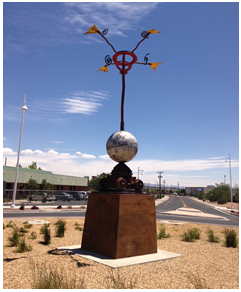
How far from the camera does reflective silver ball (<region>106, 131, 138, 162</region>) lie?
8.08 meters

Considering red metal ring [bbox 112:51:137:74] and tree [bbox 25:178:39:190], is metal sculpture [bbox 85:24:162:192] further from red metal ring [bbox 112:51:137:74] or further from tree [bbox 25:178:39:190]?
tree [bbox 25:178:39:190]

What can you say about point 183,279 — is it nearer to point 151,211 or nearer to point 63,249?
point 151,211

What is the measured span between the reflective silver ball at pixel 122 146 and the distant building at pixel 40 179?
30217 mm

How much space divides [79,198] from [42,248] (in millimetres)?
33610

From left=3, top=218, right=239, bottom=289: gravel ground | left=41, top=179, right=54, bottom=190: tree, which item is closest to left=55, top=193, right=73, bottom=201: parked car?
left=41, top=179, right=54, bottom=190: tree

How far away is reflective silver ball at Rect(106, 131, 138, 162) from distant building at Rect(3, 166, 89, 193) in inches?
1190

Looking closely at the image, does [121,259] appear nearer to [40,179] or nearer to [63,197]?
[63,197]

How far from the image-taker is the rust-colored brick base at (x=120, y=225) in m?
6.81

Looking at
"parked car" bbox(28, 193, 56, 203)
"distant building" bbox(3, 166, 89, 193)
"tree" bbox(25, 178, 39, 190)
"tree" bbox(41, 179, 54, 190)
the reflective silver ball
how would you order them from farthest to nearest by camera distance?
1. "tree" bbox(41, 179, 54, 190)
2. "tree" bbox(25, 178, 39, 190)
3. "distant building" bbox(3, 166, 89, 193)
4. "parked car" bbox(28, 193, 56, 203)
5. the reflective silver ball

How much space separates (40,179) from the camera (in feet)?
150

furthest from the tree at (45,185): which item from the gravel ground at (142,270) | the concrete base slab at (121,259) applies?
the concrete base slab at (121,259)

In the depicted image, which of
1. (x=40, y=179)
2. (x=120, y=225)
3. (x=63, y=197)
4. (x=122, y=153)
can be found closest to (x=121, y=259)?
(x=120, y=225)

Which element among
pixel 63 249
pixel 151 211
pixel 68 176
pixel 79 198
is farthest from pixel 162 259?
pixel 68 176

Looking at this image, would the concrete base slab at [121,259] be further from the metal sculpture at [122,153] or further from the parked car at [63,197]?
the parked car at [63,197]
